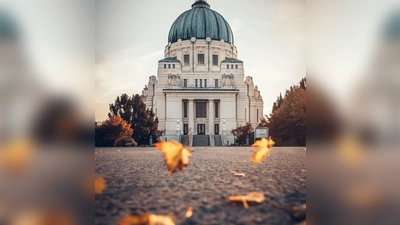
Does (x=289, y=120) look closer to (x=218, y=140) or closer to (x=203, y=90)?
(x=218, y=140)

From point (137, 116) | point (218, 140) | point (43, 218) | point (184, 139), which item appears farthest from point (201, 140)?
point (43, 218)

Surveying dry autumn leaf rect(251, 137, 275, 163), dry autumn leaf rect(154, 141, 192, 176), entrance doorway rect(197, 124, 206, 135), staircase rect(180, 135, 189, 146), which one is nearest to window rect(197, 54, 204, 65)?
entrance doorway rect(197, 124, 206, 135)

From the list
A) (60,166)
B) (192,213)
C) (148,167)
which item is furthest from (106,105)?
(192,213)

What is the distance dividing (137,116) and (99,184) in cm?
127

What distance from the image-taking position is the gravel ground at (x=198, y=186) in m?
2.31

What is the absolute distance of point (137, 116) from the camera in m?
3.72

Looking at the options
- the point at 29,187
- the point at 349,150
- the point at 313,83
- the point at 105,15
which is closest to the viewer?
the point at 29,187

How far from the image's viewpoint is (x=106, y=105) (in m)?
3.11

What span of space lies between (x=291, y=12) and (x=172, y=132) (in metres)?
2.40

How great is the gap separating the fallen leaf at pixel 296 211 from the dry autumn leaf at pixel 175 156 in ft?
3.59

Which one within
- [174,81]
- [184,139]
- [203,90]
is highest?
[174,81]

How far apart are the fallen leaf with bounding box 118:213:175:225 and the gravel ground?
0.15 ft

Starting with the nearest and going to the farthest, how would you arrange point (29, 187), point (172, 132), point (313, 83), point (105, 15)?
1. point (29, 187)
2. point (313, 83)
3. point (105, 15)
4. point (172, 132)

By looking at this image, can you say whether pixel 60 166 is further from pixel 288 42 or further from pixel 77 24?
pixel 288 42
